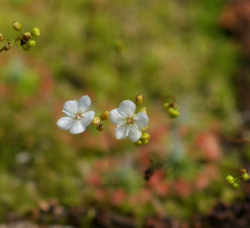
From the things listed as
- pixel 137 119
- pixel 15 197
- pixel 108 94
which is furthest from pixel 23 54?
pixel 137 119

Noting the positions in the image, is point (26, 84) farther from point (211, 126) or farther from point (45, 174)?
point (211, 126)

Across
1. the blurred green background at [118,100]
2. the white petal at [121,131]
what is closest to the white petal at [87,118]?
the white petal at [121,131]

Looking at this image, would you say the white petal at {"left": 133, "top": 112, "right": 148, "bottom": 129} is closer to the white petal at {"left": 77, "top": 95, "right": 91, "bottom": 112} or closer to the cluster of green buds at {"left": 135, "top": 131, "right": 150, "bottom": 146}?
the cluster of green buds at {"left": 135, "top": 131, "right": 150, "bottom": 146}

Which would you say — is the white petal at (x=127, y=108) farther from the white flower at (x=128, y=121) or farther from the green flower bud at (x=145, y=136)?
the green flower bud at (x=145, y=136)

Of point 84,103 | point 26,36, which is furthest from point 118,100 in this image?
point 26,36

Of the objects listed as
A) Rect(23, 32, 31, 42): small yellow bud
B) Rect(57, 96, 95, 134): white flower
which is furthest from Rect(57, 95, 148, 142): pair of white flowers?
Rect(23, 32, 31, 42): small yellow bud

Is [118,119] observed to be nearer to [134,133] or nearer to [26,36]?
[134,133]
